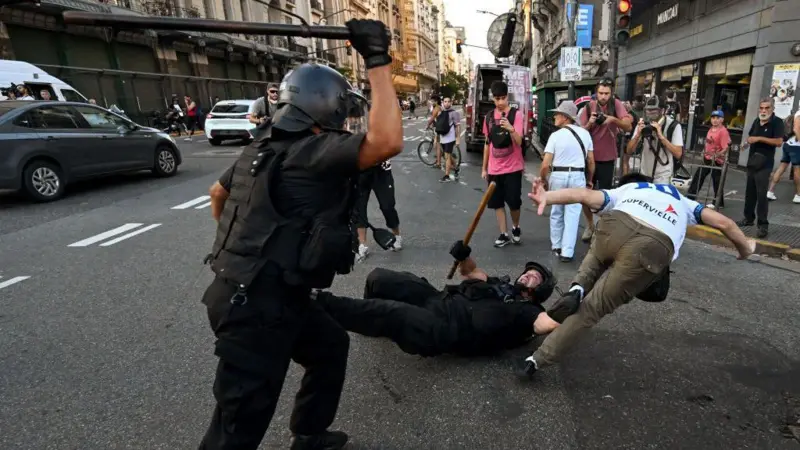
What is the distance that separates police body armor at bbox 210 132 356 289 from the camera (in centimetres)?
161

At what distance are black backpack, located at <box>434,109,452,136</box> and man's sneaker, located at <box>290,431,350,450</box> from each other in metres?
8.89

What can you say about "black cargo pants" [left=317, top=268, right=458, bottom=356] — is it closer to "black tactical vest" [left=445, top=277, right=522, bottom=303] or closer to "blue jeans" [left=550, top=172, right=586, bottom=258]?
"black tactical vest" [left=445, top=277, right=522, bottom=303]

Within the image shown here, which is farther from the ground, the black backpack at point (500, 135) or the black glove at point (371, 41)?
the black glove at point (371, 41)

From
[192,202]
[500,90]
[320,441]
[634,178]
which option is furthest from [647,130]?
[192,202]

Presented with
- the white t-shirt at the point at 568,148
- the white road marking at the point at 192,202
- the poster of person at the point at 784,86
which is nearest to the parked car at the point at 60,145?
the white road marking at the point at 192,202

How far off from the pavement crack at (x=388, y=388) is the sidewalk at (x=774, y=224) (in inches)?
187

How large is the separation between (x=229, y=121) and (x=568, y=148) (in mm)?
13580

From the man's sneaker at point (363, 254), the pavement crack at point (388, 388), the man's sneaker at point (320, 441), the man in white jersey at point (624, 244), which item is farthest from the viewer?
the man's sneaker at point (363, 254)

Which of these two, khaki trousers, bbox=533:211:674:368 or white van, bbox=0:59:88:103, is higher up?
white van, bbox=0:59:88:103

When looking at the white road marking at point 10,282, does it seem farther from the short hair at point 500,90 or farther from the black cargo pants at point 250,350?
the short hair at point 500,90

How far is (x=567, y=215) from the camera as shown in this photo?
4.79 m

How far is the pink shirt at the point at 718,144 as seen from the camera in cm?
661


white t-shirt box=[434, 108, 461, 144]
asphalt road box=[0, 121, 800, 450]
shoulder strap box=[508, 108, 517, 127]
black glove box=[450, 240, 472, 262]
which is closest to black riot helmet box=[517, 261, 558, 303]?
asphalt road box=[0, 121, 800, 450]

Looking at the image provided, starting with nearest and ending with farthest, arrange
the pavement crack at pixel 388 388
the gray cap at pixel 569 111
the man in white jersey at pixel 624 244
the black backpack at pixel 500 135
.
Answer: the man in white jersey at pixel 624 244
the pavement crack at pixel 388 388
the gray cap at pixel 569 111
the black backpack at pixel 500 135
